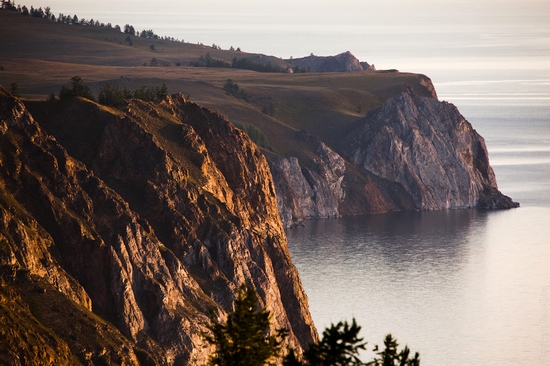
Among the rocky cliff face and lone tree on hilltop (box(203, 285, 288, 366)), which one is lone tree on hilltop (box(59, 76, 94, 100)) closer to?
the rocky cliff face

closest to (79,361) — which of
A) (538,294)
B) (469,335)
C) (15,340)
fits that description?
(15,340)

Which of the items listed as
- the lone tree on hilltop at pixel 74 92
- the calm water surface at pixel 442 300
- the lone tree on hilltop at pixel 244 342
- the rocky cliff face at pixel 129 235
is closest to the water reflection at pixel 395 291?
the calm water surface at pixel 442 300

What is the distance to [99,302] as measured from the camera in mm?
110688

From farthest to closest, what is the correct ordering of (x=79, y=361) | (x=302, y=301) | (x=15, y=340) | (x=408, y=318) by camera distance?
(x=408, y=318), (x=302, y=301), (x=79, y=361), (x=15, y=340)

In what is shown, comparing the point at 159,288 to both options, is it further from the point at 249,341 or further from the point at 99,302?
the point at 249,341

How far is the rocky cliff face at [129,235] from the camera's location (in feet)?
328

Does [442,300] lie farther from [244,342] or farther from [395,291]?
[244,342]

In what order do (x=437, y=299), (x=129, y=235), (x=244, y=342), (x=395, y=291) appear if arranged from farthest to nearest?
(x=395, y=291), (x=437, y=299), (x=129, y=235), (x=244, y=342)

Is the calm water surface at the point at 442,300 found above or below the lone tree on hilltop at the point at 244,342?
below

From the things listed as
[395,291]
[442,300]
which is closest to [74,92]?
[395,291]

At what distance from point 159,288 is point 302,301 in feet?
92.4

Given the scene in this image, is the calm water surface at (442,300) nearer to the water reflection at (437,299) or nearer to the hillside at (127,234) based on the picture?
the water reflection at (437,299)

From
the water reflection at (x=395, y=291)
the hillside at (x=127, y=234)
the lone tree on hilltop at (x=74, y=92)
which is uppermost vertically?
the lone tree on hilltop at (x=74, y=92)

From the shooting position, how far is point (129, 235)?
115 meters
